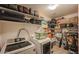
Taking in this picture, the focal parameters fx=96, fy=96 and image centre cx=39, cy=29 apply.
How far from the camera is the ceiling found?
1.16 metres

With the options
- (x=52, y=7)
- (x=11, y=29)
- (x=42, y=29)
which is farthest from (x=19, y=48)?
(x=52, y=7)

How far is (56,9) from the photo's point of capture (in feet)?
3.91

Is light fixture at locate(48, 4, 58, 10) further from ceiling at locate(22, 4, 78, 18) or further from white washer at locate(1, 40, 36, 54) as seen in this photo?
white washer at locate(1, 40, 36, 54)

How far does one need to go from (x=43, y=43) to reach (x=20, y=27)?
350mm

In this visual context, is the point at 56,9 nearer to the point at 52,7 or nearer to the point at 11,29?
the point at 52,7

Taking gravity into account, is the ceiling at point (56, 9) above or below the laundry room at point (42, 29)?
above

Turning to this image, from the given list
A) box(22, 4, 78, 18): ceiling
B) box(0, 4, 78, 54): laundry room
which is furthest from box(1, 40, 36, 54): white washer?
box(22, 4, 78, 18): ceiling

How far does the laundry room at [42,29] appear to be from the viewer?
114cm

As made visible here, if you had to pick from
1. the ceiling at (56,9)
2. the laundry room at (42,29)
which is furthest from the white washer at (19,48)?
the ceiling at (56,9)

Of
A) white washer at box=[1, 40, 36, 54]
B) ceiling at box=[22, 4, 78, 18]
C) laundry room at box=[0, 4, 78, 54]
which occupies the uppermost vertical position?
ceiling at box=[22, 4, 78, 18]

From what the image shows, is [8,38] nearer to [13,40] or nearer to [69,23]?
[13,40]

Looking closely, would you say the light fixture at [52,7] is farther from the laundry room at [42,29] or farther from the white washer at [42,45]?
the white washer at [42,45]

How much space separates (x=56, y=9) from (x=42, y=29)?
0.99 ft

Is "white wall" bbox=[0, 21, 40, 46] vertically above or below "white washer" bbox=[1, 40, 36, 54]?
above
